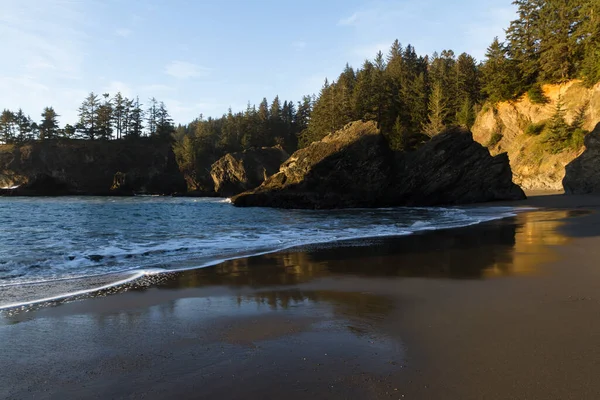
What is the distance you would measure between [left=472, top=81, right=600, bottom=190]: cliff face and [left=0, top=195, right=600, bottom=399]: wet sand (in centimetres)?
3447

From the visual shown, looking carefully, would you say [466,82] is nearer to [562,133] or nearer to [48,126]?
[562,133]

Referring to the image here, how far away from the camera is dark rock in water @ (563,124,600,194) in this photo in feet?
90.0

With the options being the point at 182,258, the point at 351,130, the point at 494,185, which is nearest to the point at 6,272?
the point at 182,258

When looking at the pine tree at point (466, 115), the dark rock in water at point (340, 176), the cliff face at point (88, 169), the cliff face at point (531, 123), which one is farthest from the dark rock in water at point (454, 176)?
the cliff face at point (88, 169)

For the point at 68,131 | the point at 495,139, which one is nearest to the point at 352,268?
the point at 495,139

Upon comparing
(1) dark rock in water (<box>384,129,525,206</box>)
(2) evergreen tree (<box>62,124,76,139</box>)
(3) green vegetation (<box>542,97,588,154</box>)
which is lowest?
(1) dark rock in water (<box>384,129,525,206</box>)

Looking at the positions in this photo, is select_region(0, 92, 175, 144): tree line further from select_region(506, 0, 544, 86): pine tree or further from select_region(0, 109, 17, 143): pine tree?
select_region(506, 0, 544, 86): pine tree

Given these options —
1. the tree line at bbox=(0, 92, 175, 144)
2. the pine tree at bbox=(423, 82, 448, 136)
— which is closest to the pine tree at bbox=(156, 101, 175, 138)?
the tree line at bbox=(0, 92, 175, 144)

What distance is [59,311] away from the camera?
5.49 meters

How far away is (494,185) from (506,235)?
19.1 metres

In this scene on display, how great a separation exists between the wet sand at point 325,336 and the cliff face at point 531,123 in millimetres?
34471

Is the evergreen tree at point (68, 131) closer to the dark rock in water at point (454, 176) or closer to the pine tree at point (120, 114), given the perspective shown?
the pine tree at point (120, 114)

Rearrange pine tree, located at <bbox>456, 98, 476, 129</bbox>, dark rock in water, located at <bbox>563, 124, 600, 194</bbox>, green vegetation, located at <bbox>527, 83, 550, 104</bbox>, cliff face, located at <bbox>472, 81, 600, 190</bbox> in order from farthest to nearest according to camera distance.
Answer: pine tree, located at <bbox>456, 98, 476, 129</bbox> < green vegetation, located at <bbox>527, 83, 550, 104</bbox> < cliff face, located at <bbox>472, 81, 600, 190</bbox> < dark rock in water, located at <bbox>563, 124, 600, 194</bbox>

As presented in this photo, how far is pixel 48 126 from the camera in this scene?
81938mm
